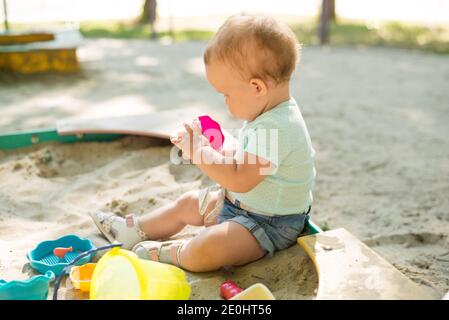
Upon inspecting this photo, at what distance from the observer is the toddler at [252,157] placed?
1.57m

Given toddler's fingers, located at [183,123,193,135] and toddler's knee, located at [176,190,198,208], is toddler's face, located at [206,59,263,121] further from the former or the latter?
toddler's knee, located at [176,190,198,208]

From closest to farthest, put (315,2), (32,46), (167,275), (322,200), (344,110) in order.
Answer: (167,275) < (322,200) < (344,110) < (32,46) < (315,2)

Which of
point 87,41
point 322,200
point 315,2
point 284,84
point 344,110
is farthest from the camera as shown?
point 315,2

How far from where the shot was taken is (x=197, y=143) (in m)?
1.66

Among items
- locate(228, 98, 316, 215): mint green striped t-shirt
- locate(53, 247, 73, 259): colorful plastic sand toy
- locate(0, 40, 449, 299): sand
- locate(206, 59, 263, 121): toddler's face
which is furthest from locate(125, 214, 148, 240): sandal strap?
locate(206, 59, 263, 121): toddler's face

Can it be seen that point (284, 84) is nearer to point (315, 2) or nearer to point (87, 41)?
point (87, 41)

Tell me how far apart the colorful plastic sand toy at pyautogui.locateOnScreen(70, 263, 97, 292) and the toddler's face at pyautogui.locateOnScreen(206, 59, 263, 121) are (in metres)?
0.62

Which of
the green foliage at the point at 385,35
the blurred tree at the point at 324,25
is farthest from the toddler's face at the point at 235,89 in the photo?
the blurred tree at the point at 324,25

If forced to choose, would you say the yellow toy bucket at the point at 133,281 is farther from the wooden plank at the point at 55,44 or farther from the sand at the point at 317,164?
the wooden plank at the point at 55,44

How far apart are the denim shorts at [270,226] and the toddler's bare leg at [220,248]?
2 cm

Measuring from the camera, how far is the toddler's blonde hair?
5.10ft

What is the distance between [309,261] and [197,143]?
480 mm

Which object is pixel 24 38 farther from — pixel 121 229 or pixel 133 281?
pixel 133 281
